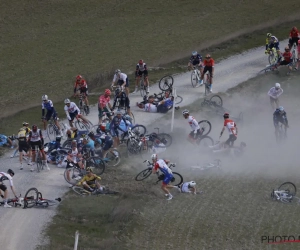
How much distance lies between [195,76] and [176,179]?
40.1 feet

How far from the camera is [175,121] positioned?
3512 cm

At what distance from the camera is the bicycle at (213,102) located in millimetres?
36438

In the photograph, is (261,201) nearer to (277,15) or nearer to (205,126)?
(205,126)

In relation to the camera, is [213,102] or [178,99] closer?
[213,102]

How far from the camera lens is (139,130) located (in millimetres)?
32594

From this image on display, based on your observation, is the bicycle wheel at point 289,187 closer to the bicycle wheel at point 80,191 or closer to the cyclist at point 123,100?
the bicycle wheel at point 80,191

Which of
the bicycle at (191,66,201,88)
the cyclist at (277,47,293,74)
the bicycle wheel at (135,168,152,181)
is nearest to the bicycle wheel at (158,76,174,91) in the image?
the bicycle at (191,66,201,88)

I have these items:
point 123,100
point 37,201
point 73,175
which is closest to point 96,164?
point 73,175

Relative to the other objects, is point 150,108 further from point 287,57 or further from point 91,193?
point 91,193

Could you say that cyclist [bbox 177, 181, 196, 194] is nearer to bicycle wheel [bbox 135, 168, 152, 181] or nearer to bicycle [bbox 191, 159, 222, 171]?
bicycle wheel [bbox 135, 168, 152, 181]

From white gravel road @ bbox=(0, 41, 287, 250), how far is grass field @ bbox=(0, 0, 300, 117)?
4.62 m

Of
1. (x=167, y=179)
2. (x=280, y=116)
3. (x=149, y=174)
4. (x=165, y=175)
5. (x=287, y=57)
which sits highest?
(x=287, y=57)

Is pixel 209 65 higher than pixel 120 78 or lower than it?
higher

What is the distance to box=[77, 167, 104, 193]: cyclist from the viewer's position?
90.1ft
